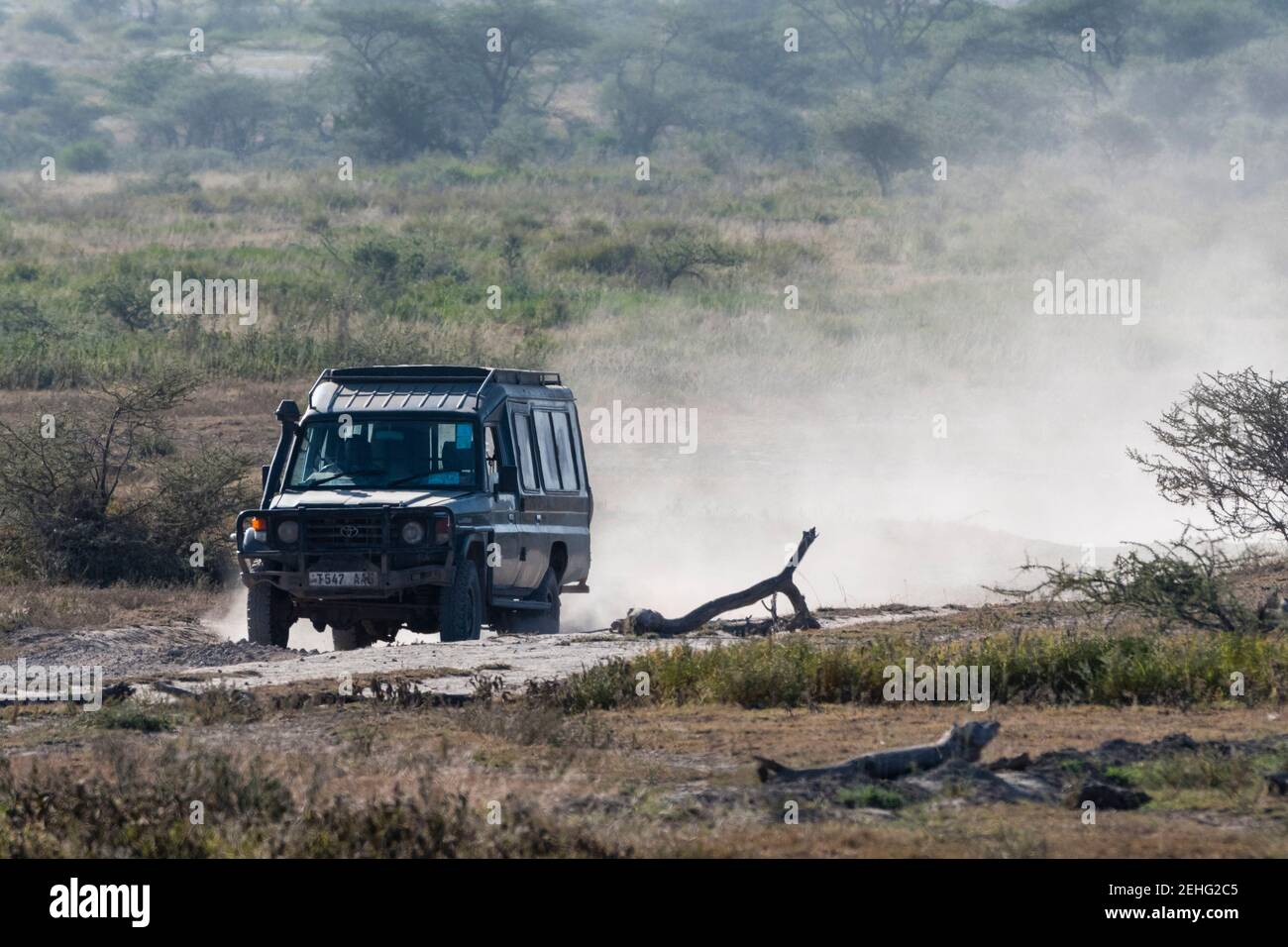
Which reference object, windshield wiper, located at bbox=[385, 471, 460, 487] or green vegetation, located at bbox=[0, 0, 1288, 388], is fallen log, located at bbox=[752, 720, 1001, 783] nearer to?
windshield wiper, located at bbox=[385, 471, 460, 487]

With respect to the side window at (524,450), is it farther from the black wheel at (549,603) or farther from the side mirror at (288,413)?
the side mirror at (288,413)

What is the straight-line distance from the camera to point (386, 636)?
552 inches

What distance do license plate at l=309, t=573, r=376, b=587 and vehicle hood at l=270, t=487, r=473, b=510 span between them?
1.61 feet

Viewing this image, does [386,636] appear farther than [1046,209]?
No

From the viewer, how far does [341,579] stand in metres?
12.8

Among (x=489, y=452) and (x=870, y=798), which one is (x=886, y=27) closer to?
(x=489, y=452)

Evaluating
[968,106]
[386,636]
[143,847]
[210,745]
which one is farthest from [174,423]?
[968,106]

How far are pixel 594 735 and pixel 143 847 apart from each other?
294 centimetres

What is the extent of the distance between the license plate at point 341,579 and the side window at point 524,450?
1.73 m

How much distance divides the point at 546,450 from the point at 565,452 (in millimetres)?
501

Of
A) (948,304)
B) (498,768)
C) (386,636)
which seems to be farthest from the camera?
(948,304)

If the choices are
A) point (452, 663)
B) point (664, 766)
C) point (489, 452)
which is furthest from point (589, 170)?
point (664, 766)
